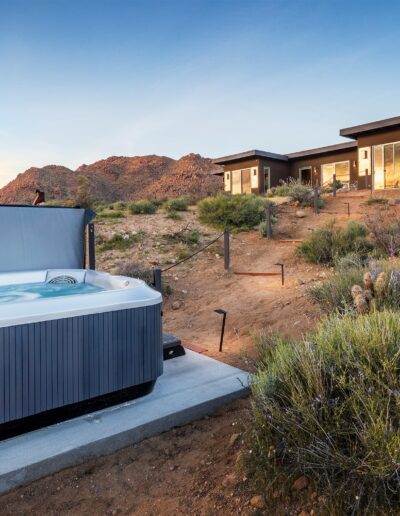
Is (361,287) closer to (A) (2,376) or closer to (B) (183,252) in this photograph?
(A) (2,376)

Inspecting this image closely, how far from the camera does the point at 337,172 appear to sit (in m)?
20.5

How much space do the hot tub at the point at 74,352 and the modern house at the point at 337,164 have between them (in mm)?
15575

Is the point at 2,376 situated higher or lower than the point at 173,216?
lower

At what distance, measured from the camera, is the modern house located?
1616cm

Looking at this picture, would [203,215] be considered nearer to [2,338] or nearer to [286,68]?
[286,68]

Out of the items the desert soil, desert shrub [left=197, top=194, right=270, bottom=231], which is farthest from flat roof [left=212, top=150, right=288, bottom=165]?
the desert soil

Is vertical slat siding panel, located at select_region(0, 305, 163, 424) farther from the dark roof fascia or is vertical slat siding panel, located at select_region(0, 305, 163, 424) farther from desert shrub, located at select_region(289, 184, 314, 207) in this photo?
the dark roof fascia

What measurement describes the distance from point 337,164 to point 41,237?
59.3 feet

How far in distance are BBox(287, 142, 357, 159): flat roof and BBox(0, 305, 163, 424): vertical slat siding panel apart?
18.8 metres

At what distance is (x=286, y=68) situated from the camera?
12.0m

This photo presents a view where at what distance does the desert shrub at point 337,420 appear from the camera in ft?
5.74

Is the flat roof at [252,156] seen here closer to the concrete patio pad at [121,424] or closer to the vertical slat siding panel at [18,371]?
the concrete patio pad at [121,424]

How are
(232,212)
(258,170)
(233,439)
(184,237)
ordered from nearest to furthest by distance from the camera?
(233,439) → (184,237) → (232,212) → (258,170)

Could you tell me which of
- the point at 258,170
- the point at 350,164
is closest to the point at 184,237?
the point at 258,170
